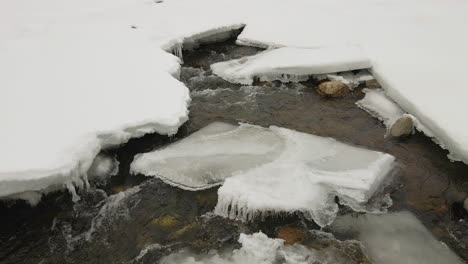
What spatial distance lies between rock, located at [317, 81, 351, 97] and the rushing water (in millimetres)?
807

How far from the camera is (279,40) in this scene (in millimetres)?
6945

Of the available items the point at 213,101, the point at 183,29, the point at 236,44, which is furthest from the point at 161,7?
the point at 213,101

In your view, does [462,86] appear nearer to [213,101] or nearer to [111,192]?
[213,101]

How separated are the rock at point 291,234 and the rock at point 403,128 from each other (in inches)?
75.9

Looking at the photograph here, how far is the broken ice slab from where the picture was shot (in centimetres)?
596

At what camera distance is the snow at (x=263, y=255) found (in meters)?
3.34

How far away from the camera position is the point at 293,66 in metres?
5.96

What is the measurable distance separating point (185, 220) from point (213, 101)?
216cm

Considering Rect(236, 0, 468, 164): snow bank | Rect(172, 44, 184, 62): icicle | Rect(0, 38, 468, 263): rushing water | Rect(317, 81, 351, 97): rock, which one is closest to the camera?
Rect(0, 38, 468, 263): rushing water

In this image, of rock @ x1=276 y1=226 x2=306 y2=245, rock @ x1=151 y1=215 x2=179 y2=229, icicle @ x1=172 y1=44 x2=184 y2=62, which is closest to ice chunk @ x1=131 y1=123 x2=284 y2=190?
rock @ x1=151 y1=215 x2=179 y2=229

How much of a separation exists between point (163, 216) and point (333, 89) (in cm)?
304

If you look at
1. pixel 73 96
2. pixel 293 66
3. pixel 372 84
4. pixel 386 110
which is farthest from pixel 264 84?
pixel 73 96

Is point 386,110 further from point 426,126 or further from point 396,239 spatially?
point 396,239

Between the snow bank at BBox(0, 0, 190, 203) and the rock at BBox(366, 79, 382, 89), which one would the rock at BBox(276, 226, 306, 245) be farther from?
the rock at BBox(366, 79, 382, 89)
